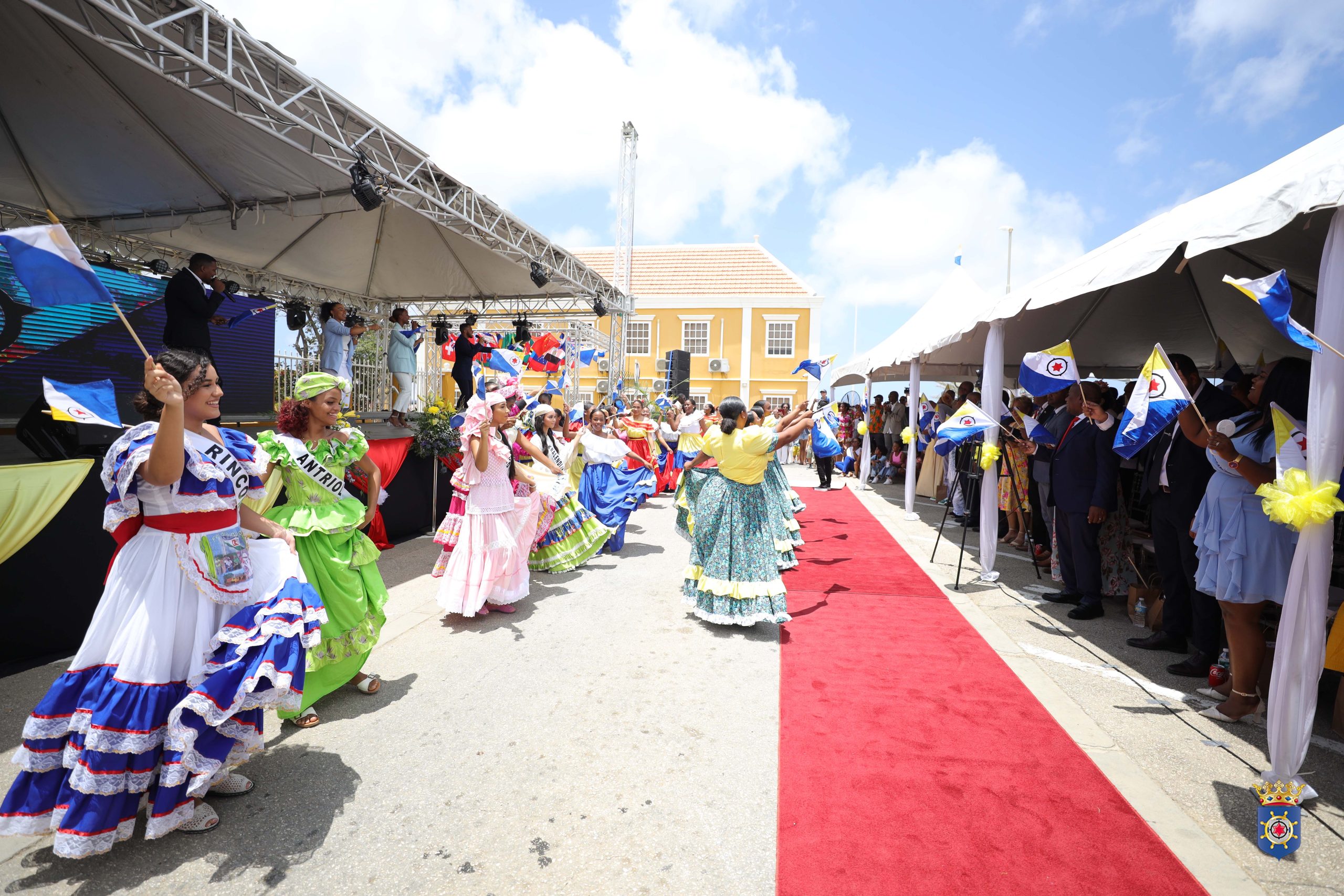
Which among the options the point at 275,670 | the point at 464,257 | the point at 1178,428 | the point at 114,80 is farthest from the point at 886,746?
the point at 464,257

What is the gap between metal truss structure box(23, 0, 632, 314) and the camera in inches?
184

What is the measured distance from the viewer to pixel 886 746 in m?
3.15

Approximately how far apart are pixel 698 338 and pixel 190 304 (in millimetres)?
22593

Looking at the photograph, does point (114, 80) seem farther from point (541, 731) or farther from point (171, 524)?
point (541, 731)

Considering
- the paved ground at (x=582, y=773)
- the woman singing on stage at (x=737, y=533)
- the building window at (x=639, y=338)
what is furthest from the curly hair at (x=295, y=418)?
the building window at (x=639, y=338)

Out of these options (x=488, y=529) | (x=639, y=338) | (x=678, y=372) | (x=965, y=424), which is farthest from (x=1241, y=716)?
(x=639, y=338)

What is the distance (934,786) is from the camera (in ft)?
9.24

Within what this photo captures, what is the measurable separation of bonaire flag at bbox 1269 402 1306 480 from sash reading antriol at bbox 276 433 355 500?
4.56 meters

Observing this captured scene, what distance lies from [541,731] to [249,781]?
1276 millimetres

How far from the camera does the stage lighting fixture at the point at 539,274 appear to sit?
1104 cm

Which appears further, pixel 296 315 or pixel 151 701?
pixel 296 315

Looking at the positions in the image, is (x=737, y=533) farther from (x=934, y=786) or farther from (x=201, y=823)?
(x=201, y=823)

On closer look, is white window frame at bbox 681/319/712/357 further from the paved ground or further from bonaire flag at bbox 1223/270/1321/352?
bonaire flag at bbox 1223/270/1321/352

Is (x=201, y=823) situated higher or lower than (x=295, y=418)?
lower
